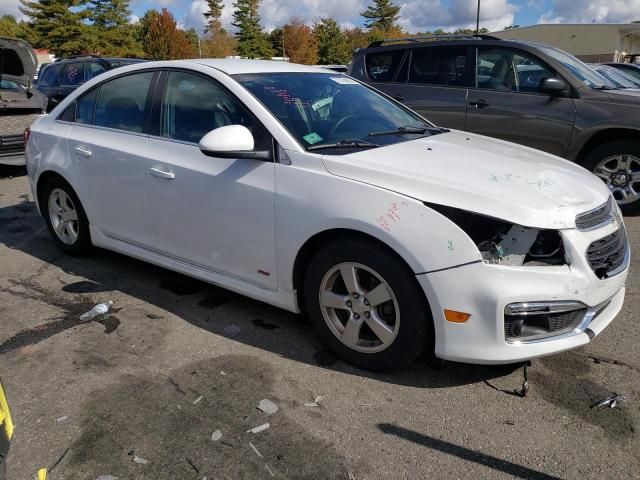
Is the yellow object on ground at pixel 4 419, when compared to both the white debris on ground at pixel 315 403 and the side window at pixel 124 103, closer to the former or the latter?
the white debris on ground at pixel 315 403

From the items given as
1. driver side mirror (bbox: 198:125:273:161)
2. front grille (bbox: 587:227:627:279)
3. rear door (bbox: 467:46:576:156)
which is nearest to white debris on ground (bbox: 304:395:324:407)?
driver side mirror (bbox: 198:125:273:161)

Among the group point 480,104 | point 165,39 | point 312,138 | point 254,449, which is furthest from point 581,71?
point 165,39

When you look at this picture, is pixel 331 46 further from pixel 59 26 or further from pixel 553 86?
pixel 553 86

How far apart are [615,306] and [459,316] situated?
1.02 meters

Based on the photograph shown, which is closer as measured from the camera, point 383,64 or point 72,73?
point 383,64

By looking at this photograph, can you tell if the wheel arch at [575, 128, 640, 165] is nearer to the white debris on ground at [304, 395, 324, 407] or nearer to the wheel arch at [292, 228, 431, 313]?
the wheel arch at [292, 228, 431, 313]

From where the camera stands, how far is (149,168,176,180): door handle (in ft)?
11.9

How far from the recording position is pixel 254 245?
Result: 327cm

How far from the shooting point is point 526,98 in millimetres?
6211

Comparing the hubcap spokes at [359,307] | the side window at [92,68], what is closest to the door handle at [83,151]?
the hubcap spokes at [359,307]

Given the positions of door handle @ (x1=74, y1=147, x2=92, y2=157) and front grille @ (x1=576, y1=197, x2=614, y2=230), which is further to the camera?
door handle @ (x1=74, y1=147, x2=92, y2=157)

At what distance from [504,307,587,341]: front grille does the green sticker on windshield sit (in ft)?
4.78

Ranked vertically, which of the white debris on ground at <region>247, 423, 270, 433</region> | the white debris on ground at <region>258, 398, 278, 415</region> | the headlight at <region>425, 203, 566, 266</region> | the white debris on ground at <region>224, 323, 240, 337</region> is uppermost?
the headlight at <region>425, 203, 566, 266</region>

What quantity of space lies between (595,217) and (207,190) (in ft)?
7.29
